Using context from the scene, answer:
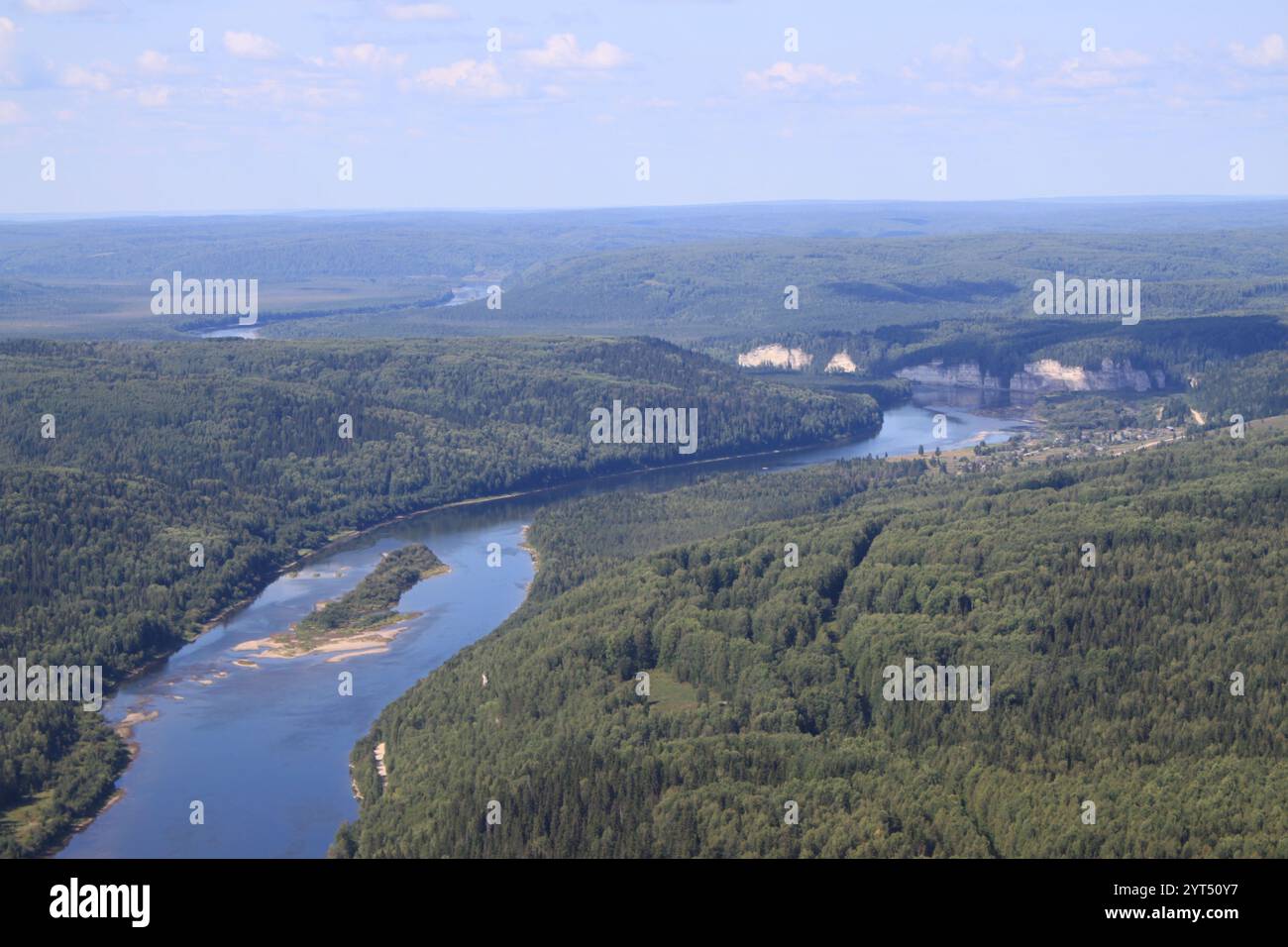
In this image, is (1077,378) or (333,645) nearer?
(333,645)

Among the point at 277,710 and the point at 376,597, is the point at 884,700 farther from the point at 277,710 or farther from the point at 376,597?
the point at 376,597

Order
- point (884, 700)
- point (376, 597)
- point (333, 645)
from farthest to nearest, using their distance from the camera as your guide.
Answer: point (376, 597), point (333, 645), point (884, 700)

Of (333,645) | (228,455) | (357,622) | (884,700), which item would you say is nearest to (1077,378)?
(228,455)

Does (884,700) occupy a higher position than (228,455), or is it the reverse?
(228,455)

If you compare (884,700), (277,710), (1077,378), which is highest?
(1077,378)

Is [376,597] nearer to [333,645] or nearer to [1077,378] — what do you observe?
[333,645]

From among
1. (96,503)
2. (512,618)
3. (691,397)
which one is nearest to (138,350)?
(691,397)

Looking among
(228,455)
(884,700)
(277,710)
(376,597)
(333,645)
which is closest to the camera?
(884,700)
